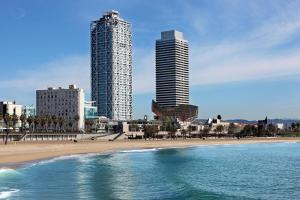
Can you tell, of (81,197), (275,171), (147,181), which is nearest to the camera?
(81,197)

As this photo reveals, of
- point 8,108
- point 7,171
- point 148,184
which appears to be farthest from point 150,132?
point 148,184

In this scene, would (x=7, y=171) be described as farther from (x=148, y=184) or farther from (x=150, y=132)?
(x=150, y=132)

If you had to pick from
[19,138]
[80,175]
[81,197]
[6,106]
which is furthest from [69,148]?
[6,106]

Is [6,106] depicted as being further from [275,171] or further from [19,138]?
[275,171]

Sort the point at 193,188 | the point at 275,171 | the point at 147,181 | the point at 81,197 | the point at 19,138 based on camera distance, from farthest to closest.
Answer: the point at 19,138
the point at 275,171
the point at 147,181
the point at 193,188
the point at 81,197

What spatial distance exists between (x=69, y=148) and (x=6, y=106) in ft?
321

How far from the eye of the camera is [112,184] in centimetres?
4047

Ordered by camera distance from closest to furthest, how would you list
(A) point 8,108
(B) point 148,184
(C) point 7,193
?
(C) point 7,193
(B) point 148,184
(A) point 8,108

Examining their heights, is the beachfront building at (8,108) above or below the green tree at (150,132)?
above

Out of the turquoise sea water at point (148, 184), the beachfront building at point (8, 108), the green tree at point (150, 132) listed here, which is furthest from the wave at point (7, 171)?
the beachfront building at point (8, 108)

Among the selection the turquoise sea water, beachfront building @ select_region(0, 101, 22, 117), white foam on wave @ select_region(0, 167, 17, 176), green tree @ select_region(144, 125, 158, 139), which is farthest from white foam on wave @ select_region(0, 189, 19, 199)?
beachfront building @ select_region(0, 101, 22, 117)

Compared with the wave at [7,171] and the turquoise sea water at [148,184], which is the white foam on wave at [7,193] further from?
the wave at [7,171]

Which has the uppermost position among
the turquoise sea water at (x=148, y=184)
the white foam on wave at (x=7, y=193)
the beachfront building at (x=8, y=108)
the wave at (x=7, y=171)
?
the beachfront building at (x=8, y=108)

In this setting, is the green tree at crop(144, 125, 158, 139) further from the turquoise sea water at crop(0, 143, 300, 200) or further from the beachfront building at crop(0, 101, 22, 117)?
the turquoise sea water at crop(0, 143, 300, 200)
